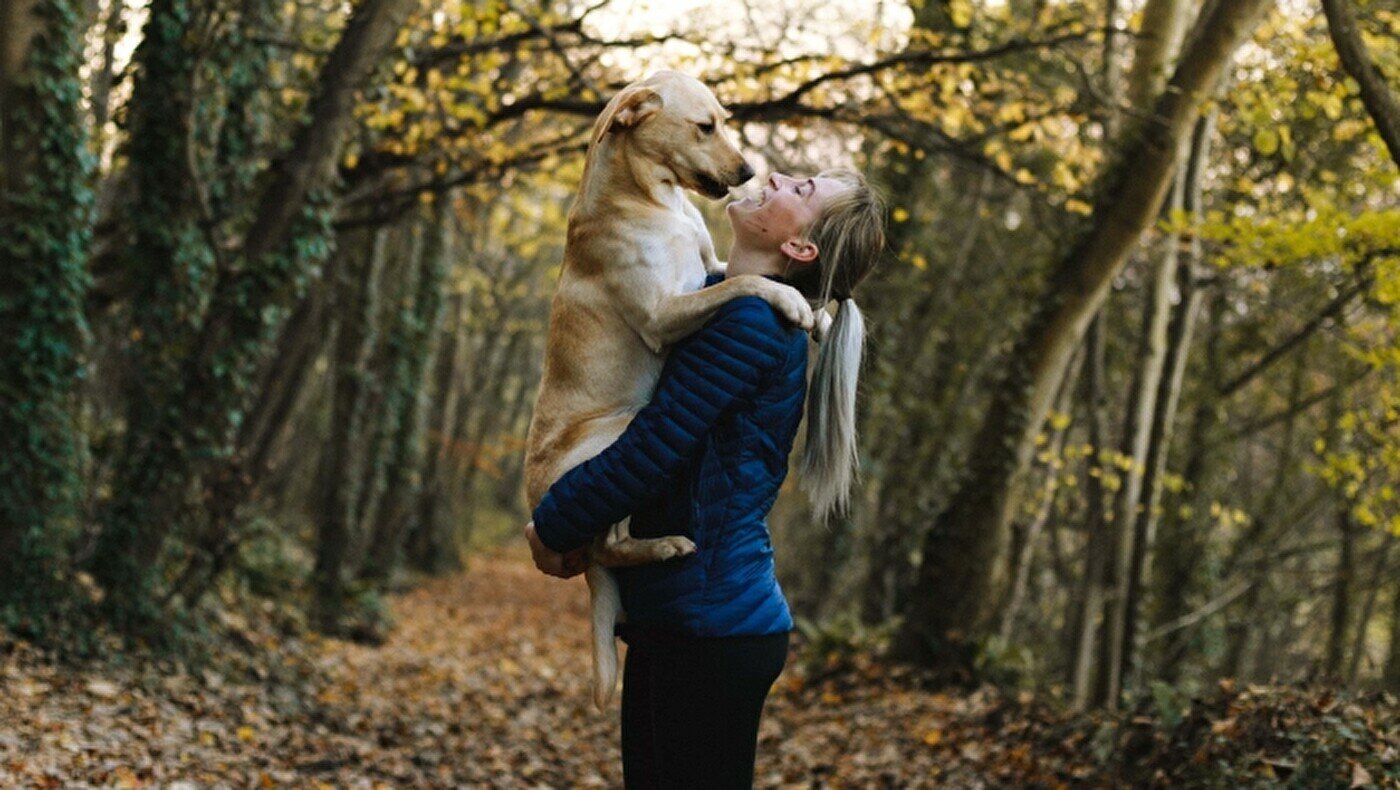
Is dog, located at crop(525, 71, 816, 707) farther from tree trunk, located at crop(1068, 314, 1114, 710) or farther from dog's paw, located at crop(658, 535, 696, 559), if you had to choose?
tree trunk, located at crop(1068, 314, 1114, 710)

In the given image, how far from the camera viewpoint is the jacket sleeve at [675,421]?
2664 millimetres

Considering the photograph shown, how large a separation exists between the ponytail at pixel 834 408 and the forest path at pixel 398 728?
160 inches

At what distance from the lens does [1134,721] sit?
6906 millimetres


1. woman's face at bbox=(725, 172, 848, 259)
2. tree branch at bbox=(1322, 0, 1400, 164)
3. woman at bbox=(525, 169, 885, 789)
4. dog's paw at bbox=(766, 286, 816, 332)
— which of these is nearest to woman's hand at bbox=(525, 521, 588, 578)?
woman at bbox=(525, 169, 885, 789)

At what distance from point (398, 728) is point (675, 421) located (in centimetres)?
720

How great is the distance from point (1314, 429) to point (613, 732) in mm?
13661

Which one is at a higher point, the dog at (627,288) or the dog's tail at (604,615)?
the dog at (627,288)

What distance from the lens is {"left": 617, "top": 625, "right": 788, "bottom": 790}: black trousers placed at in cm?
273

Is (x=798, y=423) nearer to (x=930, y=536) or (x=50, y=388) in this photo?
(x=50, y=388)

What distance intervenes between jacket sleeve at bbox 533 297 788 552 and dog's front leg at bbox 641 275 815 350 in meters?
0.04

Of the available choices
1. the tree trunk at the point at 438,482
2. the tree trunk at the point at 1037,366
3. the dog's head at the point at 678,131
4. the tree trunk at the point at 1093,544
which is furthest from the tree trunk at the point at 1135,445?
the tree trunk at the point at 438,482

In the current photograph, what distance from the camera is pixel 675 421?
8.72ft

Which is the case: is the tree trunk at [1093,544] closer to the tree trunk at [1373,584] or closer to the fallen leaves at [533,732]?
the fallen leaves at [533,732]

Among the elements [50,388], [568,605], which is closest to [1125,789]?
[50,388]
